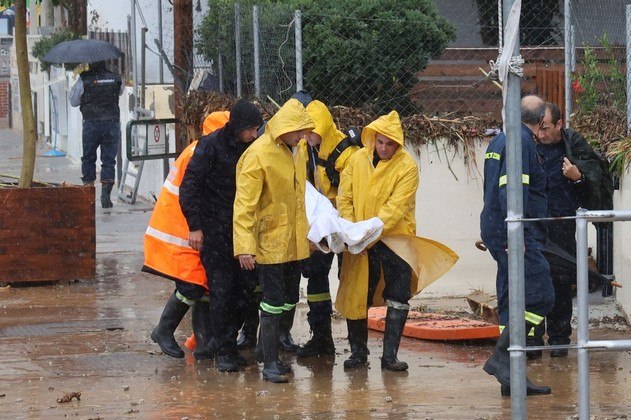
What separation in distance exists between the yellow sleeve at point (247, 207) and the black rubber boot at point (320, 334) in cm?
99

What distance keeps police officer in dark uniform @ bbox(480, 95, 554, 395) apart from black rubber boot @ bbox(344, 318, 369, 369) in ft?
3.32

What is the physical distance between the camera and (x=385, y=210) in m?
7.32

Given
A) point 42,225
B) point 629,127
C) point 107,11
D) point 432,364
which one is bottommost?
point 432,364

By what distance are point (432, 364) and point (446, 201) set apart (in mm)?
2446

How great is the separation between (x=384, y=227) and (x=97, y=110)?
9.10 meters

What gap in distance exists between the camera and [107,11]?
21578 mm

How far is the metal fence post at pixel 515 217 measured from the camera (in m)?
4.75

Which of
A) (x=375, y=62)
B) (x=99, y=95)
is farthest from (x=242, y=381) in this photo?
(x=99, y=95)

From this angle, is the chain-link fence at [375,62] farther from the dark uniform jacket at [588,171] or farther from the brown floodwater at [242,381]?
the brown floodwater at [242,381]

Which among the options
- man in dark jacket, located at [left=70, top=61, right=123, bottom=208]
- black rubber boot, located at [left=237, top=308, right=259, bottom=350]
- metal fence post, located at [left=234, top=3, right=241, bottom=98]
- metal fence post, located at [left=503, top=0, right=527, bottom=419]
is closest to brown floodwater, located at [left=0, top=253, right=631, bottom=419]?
black rubber boot, located at [left=237, top=308, right=259, bottom=350]

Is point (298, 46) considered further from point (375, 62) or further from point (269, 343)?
point (269, 343)

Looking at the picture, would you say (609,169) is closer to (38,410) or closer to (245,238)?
(245,238)

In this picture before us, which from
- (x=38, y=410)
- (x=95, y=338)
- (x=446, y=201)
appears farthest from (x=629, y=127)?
(x=38, y=410)

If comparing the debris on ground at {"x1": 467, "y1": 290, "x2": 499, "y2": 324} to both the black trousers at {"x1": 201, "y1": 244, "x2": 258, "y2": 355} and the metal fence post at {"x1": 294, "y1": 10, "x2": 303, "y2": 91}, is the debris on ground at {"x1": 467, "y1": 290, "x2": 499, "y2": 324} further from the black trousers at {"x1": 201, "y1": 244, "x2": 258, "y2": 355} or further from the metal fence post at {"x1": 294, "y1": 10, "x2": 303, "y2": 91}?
the metal fence post at {"x1": 294, "y1": 10, "x2": 303, "y2": 91}
